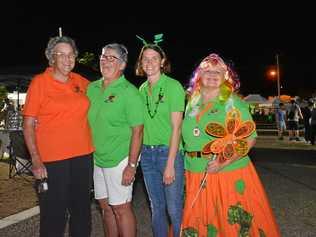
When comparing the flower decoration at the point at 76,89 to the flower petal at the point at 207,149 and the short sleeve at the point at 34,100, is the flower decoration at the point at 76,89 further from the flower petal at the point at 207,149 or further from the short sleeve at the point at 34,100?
the flower petal at the point at 207,149

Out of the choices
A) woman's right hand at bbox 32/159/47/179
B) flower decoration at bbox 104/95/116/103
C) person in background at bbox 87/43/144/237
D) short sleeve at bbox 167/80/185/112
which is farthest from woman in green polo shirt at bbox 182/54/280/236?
woman's right hand at bbox 32/159/47/179

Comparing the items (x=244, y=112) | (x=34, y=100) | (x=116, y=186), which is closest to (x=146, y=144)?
(x=116, y=186)

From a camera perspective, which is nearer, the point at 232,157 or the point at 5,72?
the point at 232,157

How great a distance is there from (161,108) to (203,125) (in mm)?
391

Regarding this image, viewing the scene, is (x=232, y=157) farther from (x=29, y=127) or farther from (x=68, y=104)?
(x=29, y=127)

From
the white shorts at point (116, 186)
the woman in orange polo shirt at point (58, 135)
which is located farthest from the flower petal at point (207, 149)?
the woman in orange polo shirt at point (58, 135)

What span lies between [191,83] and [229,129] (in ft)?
2.04

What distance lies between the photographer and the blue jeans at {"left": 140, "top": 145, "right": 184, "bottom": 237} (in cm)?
396

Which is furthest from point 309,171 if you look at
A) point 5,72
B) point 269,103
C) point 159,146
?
point 269,103

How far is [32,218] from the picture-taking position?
6055 millimetres

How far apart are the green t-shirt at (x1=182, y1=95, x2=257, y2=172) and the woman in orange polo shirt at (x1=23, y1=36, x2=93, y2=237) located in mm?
827

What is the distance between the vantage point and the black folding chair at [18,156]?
9023 mm

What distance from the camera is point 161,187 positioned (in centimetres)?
407

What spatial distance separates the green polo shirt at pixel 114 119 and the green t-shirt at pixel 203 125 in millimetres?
406
